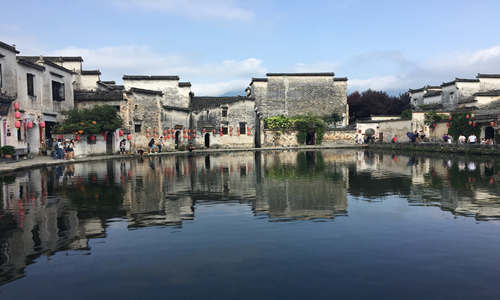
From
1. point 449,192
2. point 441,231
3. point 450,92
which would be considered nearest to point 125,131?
point 449,192

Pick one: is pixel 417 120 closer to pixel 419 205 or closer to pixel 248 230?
pixel 419 205

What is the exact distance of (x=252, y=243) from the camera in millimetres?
6527

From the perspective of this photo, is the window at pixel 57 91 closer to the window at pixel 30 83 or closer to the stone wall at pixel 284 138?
the window at pixel 30 83

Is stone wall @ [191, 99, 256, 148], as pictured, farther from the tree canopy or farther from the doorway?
the tree canopy

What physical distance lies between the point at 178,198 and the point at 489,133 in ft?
96.5

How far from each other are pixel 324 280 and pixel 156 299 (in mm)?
2117

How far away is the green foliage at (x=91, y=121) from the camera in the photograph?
91.5ft

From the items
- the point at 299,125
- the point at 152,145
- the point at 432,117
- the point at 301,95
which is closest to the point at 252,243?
the point at 152,145

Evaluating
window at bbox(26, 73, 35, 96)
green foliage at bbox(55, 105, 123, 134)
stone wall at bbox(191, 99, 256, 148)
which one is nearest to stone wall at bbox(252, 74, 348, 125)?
stone wall at bbox(191, 99, 256, 148)

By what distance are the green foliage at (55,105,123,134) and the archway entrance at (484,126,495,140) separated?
97.3ft

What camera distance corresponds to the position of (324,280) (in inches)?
193

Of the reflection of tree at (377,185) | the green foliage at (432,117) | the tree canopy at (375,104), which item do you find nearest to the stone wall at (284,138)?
the green foliage at (432,117)

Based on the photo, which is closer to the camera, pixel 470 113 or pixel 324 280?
pixel 324 280

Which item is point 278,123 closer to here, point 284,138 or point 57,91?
point 284,138
